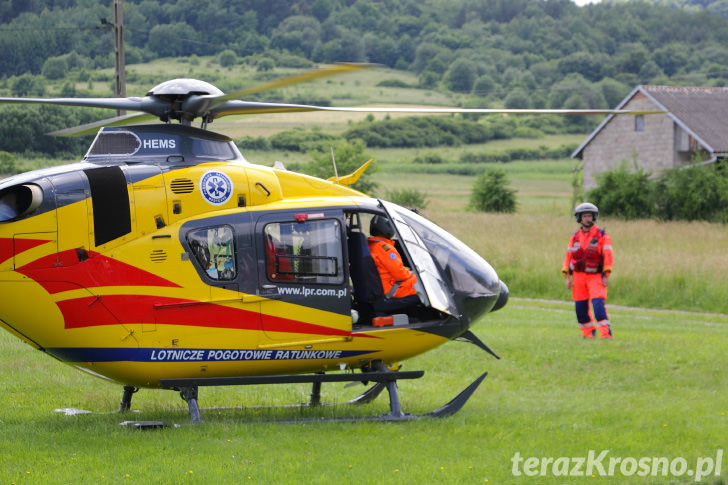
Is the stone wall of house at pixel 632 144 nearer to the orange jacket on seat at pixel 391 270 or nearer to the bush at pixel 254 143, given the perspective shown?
the bush at pixel 254 143

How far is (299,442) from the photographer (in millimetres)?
9070

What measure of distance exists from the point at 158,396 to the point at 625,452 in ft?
20.0

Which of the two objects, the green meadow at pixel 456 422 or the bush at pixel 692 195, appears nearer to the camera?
the green meadow at pixel 456 422

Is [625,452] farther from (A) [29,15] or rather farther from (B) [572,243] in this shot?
(A) [29,15]

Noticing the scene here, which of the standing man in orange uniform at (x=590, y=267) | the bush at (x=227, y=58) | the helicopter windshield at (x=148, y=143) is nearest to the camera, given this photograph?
the helicopter windshield at (x=148, y=143)

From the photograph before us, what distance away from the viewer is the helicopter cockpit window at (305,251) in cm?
981

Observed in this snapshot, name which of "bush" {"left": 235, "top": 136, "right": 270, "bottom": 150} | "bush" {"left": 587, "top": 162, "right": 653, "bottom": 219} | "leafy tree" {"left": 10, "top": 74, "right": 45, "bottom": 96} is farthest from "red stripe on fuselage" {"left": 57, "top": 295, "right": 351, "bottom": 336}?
"bush" {"left": 235, "top": 136, "right": 270, "bottom": 150}

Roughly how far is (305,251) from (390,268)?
978mm

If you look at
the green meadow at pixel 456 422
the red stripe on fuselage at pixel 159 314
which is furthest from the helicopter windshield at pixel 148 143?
the green meadow at pixel 456 422

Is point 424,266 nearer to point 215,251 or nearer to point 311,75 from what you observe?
point 215,251

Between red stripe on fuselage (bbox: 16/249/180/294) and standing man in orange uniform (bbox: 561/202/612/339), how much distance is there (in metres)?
8.29

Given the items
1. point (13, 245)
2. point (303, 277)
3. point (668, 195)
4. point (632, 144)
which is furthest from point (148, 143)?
point (632, 144)

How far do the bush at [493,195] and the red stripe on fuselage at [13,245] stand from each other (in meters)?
44.2

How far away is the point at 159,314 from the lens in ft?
31.0
